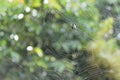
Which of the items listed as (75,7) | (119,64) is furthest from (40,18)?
(119,64)

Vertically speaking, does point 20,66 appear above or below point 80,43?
below

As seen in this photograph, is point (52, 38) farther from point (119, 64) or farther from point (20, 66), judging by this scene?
point (119, 64)

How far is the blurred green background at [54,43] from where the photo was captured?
8.13ft

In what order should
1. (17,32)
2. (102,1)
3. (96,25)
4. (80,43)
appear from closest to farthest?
(17,32) → (80,43) → (96,25) → (102,1)

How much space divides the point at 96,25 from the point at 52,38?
0.46 meters

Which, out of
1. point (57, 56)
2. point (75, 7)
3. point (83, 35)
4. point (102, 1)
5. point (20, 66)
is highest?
point (102, 1)

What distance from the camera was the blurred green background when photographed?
2479 millimetres

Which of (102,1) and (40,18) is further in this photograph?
(102,1)

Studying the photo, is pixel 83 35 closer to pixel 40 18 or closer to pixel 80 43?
pixel 80 43

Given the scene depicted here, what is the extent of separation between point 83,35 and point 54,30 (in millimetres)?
262

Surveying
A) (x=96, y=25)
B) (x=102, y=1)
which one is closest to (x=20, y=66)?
(x=96, y=25)

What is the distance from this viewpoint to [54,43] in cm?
258

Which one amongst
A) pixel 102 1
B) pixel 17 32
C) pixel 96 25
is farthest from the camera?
pixel 102 1

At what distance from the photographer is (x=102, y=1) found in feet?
14.7
